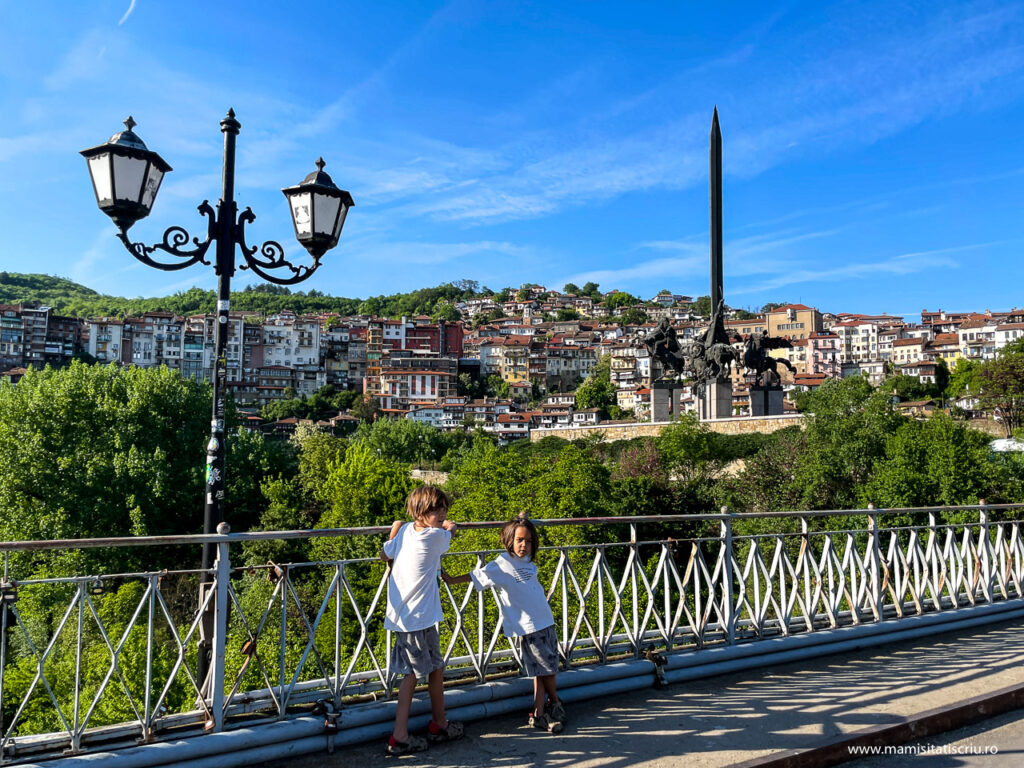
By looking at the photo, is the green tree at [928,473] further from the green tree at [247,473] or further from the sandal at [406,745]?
the green tree at [247,473]

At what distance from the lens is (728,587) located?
492 centimetres

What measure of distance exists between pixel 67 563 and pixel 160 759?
86.9 feet

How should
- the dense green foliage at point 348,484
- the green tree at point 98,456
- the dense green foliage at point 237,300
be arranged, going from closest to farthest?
the dense green foliage at point 348,484 < the green tree at point 98,456 < the dense green foliage at point 237,300

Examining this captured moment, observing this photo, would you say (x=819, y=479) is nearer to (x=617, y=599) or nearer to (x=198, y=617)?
(x=617, y=599)

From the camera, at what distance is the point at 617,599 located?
4.40 metres

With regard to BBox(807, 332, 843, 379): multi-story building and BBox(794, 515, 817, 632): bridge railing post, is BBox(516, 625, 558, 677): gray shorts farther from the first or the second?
BBox(807, 332, 843, 379): multi-story building

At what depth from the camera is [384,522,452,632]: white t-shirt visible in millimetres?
3539

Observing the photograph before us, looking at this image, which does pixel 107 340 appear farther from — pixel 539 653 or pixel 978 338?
pixel 978 338

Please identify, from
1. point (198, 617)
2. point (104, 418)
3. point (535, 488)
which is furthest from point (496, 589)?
point (104, 418)

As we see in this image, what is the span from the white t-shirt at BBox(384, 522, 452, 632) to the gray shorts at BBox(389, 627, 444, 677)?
4 centimetres

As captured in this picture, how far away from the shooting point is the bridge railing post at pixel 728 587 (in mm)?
4910

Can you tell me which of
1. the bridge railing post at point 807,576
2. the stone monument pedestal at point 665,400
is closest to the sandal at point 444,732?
the bridge railing post at point 807,576

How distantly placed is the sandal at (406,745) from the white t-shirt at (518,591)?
70cm

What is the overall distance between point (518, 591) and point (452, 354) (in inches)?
4822
